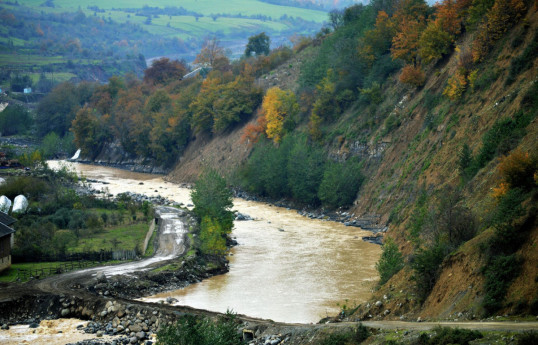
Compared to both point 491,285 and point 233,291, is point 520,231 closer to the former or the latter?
point 491,285

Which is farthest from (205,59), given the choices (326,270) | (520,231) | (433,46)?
(520,231)

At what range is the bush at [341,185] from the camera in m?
74.1

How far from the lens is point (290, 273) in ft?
163

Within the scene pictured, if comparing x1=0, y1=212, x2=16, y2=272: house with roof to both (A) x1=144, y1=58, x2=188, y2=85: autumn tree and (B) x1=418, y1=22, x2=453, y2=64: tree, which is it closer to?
(B) x1=418, y1=22, x2=453, y2=64: tree

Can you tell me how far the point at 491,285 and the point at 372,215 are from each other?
131 ft

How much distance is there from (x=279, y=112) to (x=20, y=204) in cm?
4572

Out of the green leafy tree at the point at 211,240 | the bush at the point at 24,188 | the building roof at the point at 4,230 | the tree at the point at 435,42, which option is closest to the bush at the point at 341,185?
the tree at the point at 435,42

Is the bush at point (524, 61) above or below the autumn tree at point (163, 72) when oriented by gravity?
above

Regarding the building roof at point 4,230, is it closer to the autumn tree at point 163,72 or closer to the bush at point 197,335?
the bush at point 197,335

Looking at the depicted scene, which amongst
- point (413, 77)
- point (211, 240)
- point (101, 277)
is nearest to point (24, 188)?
point (211, 240)

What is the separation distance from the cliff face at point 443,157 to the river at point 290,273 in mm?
4340

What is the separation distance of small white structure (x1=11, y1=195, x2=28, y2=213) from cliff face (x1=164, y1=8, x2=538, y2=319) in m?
34.3

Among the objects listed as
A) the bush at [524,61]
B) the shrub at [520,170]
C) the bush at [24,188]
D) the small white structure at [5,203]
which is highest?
the bush at [524,61]

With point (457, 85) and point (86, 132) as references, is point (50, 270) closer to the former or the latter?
point (457, 85)
